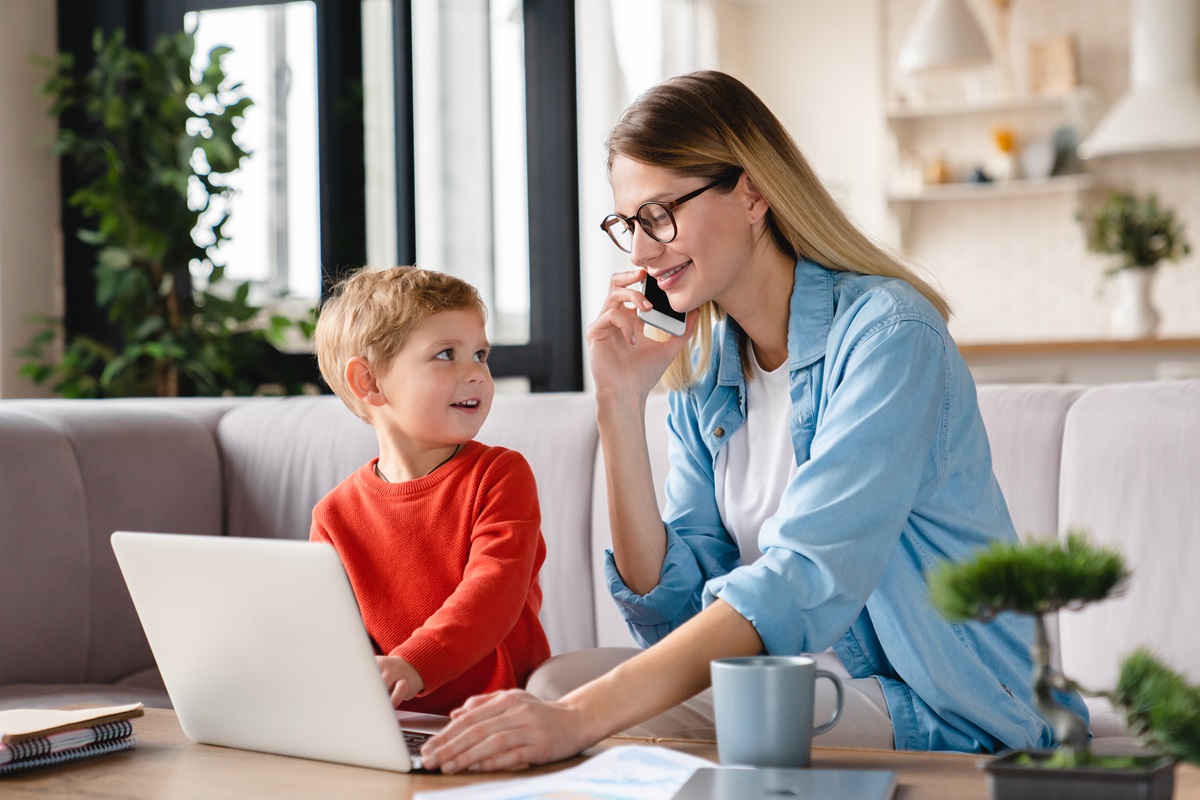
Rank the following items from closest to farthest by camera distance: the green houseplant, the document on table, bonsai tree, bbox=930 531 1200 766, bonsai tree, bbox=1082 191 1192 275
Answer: bonsai tree, bbox=930 531 1200 766, the document on table, the green houseplant, bonsai tree, bbox=1082 191 1192 275

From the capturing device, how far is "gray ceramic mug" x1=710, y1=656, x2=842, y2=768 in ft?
3.03

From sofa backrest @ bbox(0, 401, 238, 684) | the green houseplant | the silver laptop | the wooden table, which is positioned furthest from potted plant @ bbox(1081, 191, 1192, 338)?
the silver laptop

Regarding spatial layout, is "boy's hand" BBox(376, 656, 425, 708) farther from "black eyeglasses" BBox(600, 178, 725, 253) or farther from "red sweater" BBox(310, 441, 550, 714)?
"black eyeglasses" BBox(600, 178, 725, 253)

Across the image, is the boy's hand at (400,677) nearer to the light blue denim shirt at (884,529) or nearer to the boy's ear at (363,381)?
the light blue denim shirt at (884,529)

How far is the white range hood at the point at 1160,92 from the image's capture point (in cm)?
620

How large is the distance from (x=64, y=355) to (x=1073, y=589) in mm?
3036

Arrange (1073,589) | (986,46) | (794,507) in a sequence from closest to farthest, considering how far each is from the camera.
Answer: (1073,589), (794,507), (986,46)

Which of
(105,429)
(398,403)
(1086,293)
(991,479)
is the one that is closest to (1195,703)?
(991,479)

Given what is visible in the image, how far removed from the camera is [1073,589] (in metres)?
0.67

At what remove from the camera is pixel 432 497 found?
61.6 inches

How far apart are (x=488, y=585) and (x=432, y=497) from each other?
179 millimetres

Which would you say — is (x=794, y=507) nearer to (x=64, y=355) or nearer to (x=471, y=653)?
(x=471, y=653)

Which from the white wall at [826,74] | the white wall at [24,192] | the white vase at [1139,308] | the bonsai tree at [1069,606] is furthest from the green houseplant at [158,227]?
the white wall at [826,74]

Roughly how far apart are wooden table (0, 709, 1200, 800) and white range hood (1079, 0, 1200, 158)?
5896 mm
